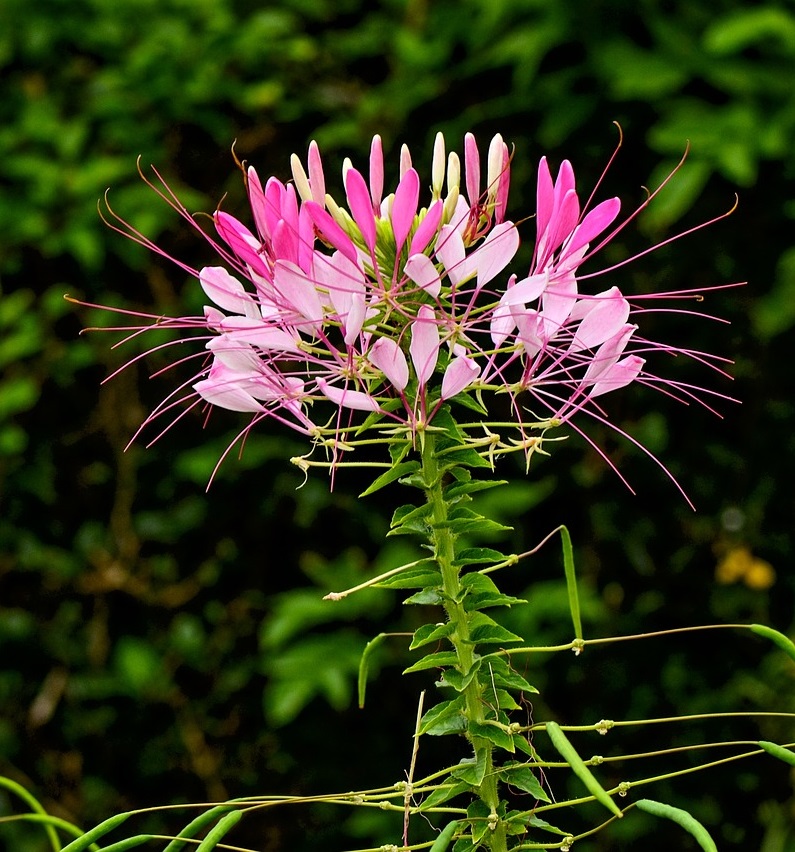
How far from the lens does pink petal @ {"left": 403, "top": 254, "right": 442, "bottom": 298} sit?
550mm

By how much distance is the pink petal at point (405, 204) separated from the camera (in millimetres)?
544

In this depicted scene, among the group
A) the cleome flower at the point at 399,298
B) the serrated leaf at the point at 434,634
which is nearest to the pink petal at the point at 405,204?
the cleome flower at the point at 399,298

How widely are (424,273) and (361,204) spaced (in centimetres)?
5

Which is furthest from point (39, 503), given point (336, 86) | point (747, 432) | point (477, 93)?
point (747, 432)

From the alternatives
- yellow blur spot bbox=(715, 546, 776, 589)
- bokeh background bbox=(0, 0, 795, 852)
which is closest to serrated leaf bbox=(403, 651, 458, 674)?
bokeh background bbox=(0, 0, 795, 852)

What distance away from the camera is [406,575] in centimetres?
64

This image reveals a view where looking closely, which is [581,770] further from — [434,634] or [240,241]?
[240,241]

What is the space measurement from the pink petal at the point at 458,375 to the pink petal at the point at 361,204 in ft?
0.25

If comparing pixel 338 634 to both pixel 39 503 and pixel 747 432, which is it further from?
pixel 747 432

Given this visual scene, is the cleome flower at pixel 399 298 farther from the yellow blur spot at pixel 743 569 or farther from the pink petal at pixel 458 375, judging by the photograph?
the yellow blur spot at pixel 743 569

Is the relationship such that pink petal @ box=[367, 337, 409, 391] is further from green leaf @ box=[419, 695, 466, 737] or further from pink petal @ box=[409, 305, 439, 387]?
green leaf @ box=[419, 695, 466, 737]

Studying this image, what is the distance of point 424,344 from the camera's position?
0.58m

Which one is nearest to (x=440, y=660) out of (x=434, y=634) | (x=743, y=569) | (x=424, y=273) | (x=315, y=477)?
(x=434, y=634)

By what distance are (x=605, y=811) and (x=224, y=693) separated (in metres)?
0.63
